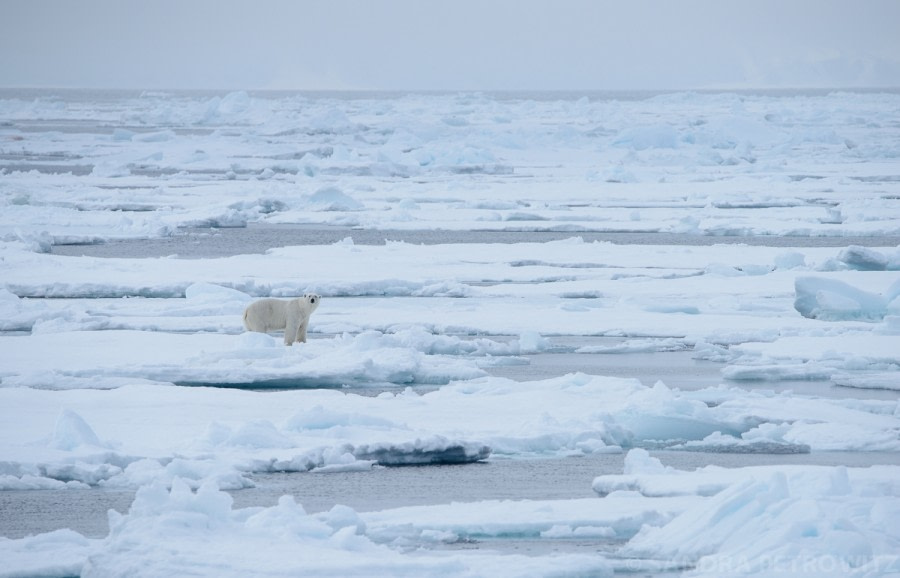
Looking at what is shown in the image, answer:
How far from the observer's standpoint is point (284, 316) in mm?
8328

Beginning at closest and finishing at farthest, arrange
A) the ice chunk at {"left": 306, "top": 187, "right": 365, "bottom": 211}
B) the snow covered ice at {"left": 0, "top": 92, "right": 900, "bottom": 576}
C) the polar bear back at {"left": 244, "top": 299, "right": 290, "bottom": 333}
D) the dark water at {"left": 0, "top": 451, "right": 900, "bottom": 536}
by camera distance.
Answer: the snow covered ice at {"left": 0, "top": 92, "right": 900, "bottom": 576}, the dark water at {"left": 0, "top": 451, "right": 900, "bottom": 536}, the polar bear back at {"left": 244, "top": 299, "right": 290, "bottom": 333}, the ice chunk at {"left": 306, "top": 187, "right": 365, "bottom": 211}

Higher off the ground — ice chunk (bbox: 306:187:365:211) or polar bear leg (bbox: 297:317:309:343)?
ice chunk (bbox: 306:187:365:211)

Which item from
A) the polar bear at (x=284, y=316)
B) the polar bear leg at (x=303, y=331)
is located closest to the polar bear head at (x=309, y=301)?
the polar bear at (x=284, y=316)

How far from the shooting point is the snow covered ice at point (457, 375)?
4215mm

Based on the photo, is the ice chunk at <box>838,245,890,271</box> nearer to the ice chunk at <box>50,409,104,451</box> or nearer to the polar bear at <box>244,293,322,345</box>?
the polar bear at <box>244,293,322,345</box>

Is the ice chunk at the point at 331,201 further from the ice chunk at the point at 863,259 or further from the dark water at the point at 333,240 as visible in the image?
the ice chunk at the point at 863,259

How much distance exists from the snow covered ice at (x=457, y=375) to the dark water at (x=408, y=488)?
8 cm

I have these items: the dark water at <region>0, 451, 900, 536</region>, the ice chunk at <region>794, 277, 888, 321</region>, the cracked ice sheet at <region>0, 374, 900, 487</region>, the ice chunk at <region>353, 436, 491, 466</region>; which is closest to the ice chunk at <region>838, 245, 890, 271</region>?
the ice chunk at <region>794, 277, 888, 321</region>

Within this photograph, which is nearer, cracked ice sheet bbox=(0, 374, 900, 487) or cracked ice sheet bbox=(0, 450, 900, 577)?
cracked ice sheet bbox=(0, 450, 900, 577)

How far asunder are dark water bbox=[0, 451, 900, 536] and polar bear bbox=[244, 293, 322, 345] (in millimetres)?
2678

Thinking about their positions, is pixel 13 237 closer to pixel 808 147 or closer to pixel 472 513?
pixel 472 513

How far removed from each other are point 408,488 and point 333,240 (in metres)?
9.97

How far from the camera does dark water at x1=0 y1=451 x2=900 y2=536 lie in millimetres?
4906

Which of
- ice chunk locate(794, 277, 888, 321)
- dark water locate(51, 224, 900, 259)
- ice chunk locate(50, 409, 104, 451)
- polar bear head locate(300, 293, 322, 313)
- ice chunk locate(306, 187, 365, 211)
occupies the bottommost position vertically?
ice chunk locate(50, 409, 104, 451)
